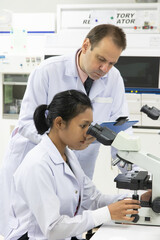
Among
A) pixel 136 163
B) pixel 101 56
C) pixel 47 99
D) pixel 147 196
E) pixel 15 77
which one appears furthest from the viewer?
pixel 15 77

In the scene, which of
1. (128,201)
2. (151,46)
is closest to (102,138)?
(128,201)

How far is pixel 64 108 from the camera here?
141cm

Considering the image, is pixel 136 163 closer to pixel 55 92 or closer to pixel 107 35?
pixel 107 35

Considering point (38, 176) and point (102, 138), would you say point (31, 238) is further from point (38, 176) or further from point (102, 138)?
point (102, 138)

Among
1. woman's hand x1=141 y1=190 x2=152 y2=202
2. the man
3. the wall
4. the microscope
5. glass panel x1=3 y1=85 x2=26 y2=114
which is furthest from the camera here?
the wall

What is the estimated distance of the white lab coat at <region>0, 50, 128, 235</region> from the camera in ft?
6.14

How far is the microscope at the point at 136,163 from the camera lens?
1.15 meters

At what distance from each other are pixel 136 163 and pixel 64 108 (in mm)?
398

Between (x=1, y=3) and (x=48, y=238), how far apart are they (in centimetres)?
390

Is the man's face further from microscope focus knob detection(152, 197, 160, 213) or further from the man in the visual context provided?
microscope focus knob detection(152, 197, 160, 213)

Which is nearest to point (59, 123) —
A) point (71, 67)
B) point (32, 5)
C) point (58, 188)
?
point (58, 188)

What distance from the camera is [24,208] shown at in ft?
4.61

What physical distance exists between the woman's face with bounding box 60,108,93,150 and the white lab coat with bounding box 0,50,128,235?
1.35 ft

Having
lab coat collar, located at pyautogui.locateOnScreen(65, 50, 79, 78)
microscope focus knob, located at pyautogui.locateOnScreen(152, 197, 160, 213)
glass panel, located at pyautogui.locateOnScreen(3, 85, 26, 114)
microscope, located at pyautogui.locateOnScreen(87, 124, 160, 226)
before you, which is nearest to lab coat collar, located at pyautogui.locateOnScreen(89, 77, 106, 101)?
lab coat collar, located at pyautogui.locateOnScreen(65, 50, 79, 78)
